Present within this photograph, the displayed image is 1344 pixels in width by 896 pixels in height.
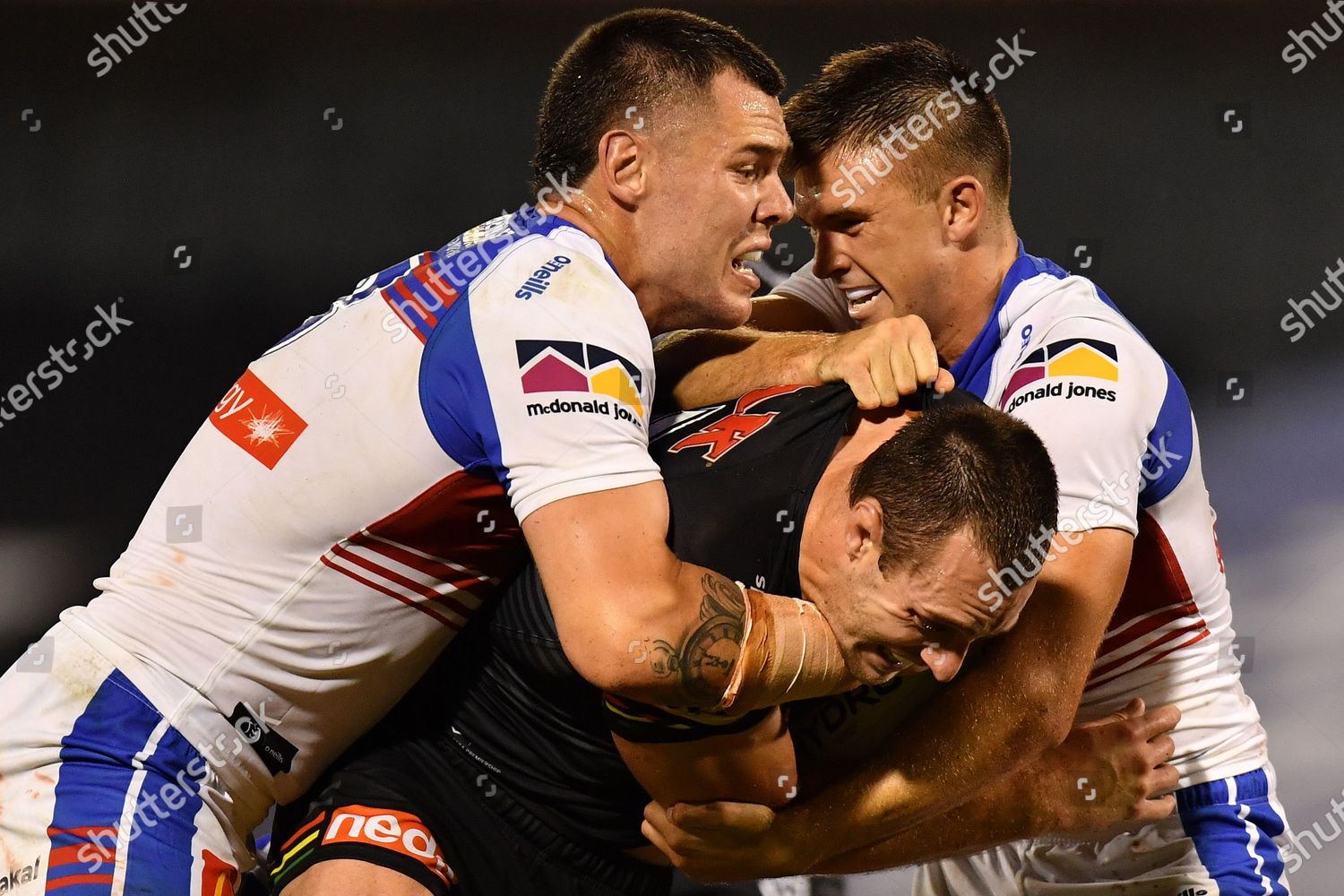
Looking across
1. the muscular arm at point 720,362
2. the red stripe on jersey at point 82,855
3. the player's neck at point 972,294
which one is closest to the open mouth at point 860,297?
the player's neck at point 972,294

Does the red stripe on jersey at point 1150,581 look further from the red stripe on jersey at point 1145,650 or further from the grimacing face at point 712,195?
the grimacing face at point 712,195

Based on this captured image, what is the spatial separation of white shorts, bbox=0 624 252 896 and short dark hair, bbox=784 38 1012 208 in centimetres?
182

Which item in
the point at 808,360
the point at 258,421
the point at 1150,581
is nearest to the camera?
the point at 258,421

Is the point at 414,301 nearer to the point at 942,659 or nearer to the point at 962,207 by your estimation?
the point at 942,659

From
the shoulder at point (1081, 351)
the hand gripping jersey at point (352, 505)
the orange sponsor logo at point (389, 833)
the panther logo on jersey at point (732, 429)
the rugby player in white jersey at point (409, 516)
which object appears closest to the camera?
the rugby player in white jersey at point (409, 516)

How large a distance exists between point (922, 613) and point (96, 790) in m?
1.36

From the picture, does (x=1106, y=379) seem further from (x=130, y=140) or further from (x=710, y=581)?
(x=130, y=140)

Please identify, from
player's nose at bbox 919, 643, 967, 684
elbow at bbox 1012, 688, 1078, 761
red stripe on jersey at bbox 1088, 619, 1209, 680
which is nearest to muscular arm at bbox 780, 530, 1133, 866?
elbow at bbox 1012, 688, 1078, 761

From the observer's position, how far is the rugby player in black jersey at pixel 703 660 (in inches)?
81.7

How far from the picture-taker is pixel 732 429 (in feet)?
7.63

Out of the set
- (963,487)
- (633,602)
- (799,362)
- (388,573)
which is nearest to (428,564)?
(388,573)

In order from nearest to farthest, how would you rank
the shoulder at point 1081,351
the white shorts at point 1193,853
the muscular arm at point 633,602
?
1. the muscular arm at point 633,602
2. the shoulder at point 1081,351
3. the white shorts at point 1193,853

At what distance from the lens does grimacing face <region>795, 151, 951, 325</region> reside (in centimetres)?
304

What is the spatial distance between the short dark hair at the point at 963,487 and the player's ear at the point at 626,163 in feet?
2.41
